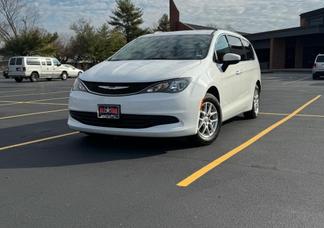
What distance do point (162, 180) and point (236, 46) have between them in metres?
4.31

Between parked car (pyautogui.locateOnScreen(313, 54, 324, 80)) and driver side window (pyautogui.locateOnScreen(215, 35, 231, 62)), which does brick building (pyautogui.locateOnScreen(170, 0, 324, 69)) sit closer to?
parked car (pyautogui.locateOnScreen(313, 54, 324, 80))

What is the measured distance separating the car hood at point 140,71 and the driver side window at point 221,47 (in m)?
0.73

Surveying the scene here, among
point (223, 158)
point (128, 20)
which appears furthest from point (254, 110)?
point (128, 20)

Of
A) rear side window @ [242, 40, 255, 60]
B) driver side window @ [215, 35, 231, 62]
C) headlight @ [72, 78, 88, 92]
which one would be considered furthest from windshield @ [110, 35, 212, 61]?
rear side window @ [242, 40, 255, 60]

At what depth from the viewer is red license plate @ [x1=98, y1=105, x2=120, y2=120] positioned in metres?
5.96

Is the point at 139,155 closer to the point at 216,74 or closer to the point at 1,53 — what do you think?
the point at 216,74

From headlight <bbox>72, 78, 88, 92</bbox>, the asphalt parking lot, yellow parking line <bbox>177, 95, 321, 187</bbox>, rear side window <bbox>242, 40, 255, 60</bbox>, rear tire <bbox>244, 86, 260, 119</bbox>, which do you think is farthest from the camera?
rear tire <bbox>244, 86, 260, 119</bbox>

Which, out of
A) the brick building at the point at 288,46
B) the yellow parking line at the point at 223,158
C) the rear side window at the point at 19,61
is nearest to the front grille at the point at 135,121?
the yellow parking line at the point at 223,158

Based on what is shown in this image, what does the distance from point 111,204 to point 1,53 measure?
59.2m

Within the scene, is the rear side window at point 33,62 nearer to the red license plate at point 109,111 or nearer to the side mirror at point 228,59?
the side mirror at point 228,59

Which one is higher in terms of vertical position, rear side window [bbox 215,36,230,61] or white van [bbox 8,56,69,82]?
rear side window [bbox 215,36,230,61]

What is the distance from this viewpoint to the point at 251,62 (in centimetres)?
906

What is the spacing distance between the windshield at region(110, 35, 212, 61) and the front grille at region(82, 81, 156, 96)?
111 centimetres

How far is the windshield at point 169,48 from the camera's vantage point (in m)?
6.95
